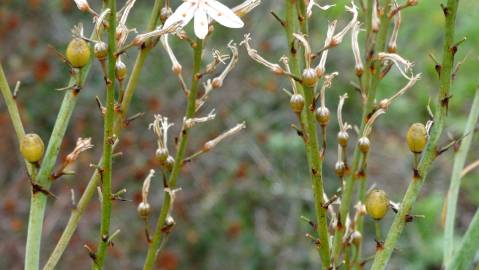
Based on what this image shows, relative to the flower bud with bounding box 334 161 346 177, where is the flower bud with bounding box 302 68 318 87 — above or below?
above

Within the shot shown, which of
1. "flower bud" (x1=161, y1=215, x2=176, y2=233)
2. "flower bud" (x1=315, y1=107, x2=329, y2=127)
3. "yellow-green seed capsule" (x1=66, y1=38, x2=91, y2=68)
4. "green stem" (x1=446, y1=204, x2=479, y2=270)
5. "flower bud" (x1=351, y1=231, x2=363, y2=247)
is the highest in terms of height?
"yellow-green seed capsule" (x1=66, y1=38, x2=91, y2=68)

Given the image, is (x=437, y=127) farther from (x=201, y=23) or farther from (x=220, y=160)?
(x=220, y=160)

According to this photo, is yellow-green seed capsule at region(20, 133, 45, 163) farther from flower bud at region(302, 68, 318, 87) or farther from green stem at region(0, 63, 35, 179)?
flower bud at region(302, 68, 318, 87)

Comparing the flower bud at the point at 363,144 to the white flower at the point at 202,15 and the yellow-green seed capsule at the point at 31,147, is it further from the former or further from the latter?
the yellow-green seed capsule at the point at 31,147

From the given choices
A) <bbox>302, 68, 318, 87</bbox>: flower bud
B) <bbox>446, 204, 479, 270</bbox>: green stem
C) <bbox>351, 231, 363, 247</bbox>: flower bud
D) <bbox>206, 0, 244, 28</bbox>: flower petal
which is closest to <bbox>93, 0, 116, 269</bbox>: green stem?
<bbox>206, 0, 244, 28</bbox>: flower petal

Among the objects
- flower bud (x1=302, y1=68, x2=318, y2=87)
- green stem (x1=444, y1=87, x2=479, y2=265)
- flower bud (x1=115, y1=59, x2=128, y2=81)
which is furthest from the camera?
green stem (x1=444, y1=87, x2=479, y2=265)

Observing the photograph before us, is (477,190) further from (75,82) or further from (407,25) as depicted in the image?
(75,82)

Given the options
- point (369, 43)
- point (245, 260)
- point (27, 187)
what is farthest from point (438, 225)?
point (369, 43)
